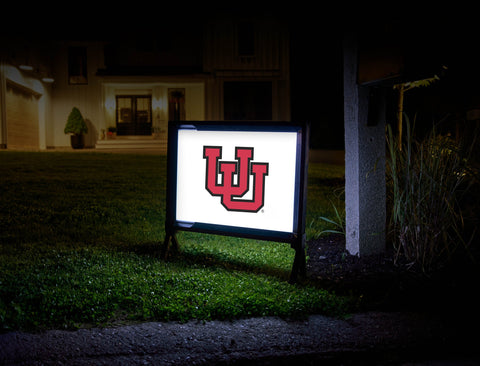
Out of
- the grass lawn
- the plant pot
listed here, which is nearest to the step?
the plant pot

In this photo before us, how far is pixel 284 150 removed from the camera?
11.8ft

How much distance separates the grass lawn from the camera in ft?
9.13

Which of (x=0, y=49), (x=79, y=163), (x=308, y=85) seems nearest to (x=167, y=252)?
(x=79, y=163)

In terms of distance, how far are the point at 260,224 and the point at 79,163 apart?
9.39m

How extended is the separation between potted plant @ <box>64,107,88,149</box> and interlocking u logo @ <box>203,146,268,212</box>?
1981 cm

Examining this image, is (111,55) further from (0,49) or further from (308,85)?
(308,85)

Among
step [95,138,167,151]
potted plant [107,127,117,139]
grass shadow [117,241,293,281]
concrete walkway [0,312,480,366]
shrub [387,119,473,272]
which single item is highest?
potted plant [107,127,117,139]

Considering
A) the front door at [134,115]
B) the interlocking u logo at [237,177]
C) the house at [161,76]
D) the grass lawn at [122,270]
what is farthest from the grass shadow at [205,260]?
the front door at [134,115]

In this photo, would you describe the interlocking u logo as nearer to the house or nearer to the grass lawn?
the grass lawn

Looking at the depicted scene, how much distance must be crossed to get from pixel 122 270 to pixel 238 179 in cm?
125

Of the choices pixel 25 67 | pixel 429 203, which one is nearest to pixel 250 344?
pixel 429 203

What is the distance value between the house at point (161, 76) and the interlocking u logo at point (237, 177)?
1954 centimetres

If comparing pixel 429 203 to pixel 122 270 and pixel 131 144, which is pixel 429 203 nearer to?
pixel 122 270

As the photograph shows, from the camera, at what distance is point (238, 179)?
Answer: 12.3ft
